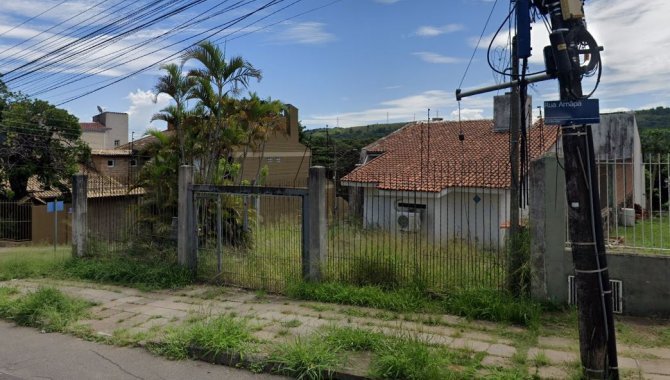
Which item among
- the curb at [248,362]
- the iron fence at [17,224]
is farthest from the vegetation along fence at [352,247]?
the iron fence at [17,224]

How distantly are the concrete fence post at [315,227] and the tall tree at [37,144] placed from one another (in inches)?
903

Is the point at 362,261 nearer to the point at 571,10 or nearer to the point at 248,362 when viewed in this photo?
the point at 248,362

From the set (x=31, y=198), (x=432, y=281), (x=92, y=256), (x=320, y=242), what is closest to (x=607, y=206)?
(x=432, y=281)

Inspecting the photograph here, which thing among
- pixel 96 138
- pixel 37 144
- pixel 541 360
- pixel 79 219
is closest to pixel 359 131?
pixel 96 138

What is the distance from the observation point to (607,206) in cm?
693

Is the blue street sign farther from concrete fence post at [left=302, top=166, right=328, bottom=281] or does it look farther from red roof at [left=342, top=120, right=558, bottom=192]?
red roof at [left=342, top=120, right=558, bottom=192]

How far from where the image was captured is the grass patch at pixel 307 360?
5184 mm

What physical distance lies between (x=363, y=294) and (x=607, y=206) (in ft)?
11.6

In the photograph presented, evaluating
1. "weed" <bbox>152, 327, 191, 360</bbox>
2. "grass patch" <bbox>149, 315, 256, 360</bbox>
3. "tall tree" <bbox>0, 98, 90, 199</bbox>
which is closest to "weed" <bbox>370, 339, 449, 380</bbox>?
"grass patch" <bbox>149, 315, 256, 360</bbox>

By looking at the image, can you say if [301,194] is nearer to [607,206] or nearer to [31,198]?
[607,206]

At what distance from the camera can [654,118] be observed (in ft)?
115

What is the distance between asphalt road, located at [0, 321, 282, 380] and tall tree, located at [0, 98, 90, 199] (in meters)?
22.5

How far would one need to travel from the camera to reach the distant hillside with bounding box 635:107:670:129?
33156 mm

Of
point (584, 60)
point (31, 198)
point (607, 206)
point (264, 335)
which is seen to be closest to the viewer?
point (584, 60)
